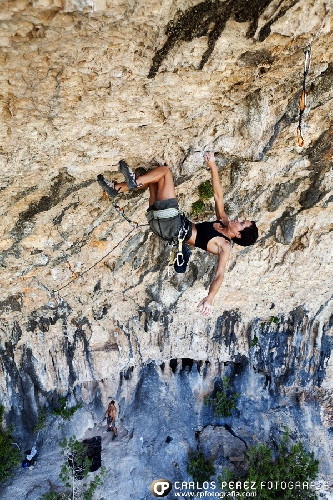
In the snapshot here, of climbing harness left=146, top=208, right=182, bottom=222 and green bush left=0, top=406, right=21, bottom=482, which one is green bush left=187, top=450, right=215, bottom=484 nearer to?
green bush left=0, top=406, right=21, bottom=482

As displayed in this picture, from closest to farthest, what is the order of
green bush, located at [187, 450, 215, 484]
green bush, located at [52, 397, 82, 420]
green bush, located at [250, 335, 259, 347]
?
green bush, located at [187, 450, 215, 484], green bush, located at [52, 397, 82, 420], green bush, located at [250, 335, 259, 347]

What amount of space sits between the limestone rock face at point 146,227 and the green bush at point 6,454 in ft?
1.11

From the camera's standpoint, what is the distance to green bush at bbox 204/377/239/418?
35.0 ft

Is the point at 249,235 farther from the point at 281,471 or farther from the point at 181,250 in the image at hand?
the point at 281,471

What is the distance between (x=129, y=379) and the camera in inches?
417

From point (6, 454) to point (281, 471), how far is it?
6.77 metres

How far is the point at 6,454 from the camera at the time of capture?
27.7ft

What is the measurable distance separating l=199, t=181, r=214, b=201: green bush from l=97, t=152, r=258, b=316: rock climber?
865 mm

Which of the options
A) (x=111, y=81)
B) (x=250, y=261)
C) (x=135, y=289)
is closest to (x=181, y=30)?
(x=111, y=81)

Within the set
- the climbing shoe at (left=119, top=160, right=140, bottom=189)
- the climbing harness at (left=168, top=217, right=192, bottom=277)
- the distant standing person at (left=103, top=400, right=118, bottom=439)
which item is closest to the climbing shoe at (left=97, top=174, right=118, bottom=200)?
the climbing shoe at (left=119, top=160, right=140, bottom=189)

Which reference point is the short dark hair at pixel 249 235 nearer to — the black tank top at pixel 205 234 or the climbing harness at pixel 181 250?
the black tank top at pixel 205 234

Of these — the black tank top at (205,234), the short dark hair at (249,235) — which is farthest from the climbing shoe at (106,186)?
the short dark hair at (249,235)

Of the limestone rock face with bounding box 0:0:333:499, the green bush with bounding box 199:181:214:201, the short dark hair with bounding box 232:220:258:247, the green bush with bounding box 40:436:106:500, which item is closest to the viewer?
the limestone rock face with bounding box 0:0:333:499

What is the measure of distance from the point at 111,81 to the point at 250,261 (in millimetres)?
5010
